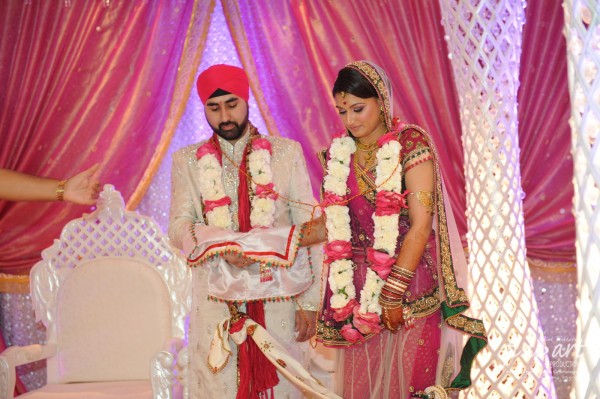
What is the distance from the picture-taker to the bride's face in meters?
2.61

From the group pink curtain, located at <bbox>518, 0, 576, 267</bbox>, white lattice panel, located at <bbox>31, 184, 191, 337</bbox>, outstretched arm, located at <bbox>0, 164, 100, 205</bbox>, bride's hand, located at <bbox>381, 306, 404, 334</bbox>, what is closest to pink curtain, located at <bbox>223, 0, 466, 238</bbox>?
pink curtain, located at <bbox>518, 0, 576, 267</bbox>

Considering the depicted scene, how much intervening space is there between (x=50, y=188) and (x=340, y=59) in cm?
194

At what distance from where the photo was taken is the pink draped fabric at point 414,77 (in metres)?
4.29

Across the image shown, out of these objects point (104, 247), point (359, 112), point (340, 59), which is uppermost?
point (340, 59)

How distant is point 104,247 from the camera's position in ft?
12.9

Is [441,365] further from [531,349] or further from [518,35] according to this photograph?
[518,35]

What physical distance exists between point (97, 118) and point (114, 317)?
1.30 m

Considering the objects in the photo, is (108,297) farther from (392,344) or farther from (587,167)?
(587,167)

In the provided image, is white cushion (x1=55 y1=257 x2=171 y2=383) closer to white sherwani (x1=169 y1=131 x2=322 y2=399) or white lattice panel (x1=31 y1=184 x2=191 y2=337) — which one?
white lattice panel (x1=31 y1=184 x2=191 y2=337)

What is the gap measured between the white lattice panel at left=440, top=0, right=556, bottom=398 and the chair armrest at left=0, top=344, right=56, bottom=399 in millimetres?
2191

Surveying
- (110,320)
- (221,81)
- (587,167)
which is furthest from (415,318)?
(110,320)

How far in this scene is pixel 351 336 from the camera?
2572mm

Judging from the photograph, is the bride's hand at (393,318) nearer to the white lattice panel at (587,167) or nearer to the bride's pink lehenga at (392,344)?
the bride's pink lehenga at (392,344)

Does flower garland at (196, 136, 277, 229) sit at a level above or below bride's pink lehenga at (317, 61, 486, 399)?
above
